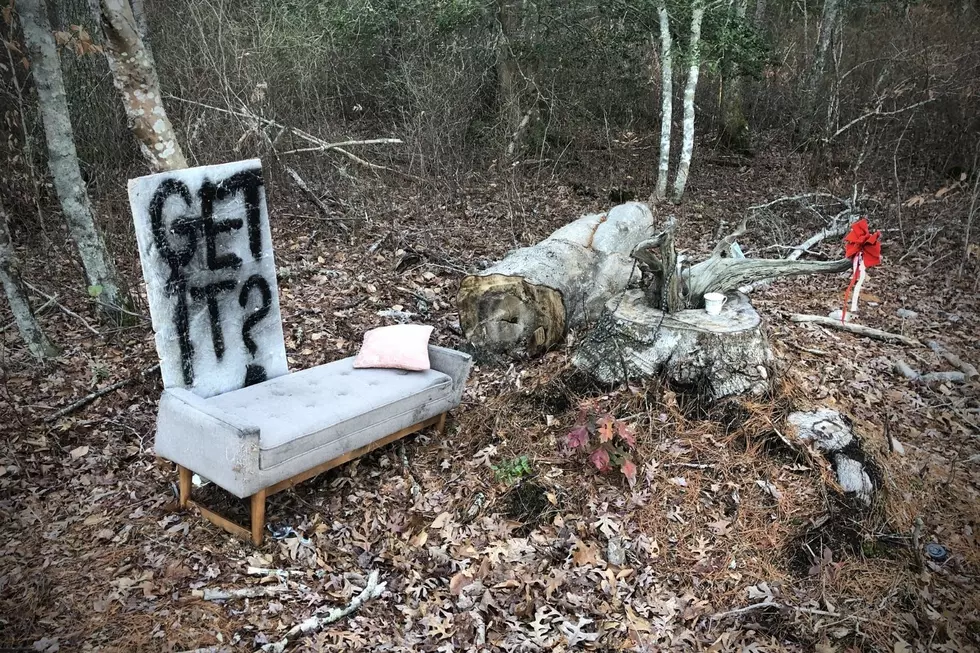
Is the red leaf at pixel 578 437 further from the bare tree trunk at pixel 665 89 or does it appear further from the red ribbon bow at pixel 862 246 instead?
the bare tree trunk at pixel 665 89

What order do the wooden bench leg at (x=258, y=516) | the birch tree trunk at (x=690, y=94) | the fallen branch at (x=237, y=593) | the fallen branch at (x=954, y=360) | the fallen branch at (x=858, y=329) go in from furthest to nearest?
the birch tree trunk at (x=690, y=94) → the fallen branch at (x=858, y=329) → the fallen branch at (x=954, y=360) → the wooden bench leg at (x=258, y=516) → the fallen branch at (x=237, y=593)

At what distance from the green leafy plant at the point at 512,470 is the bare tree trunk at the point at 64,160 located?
359 cm

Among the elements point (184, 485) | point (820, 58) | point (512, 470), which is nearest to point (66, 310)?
point (184, 485)

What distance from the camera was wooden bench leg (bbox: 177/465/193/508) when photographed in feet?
13.6

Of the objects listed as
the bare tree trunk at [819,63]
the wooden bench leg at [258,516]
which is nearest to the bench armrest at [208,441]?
the wooden bench leg at [258,516]

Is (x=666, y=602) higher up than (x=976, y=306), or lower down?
lower down

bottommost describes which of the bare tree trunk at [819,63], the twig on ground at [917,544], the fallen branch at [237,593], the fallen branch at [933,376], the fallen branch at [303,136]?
the fallen branch at [237,593]

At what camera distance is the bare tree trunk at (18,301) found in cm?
511

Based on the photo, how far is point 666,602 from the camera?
3.48 meters

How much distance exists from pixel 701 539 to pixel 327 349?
3496 millimetres

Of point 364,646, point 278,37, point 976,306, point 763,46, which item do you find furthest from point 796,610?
point 278,37

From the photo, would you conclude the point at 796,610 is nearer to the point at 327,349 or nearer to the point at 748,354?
the point at 748,354

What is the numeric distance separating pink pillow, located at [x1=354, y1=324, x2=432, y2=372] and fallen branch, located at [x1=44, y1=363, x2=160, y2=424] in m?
1.86

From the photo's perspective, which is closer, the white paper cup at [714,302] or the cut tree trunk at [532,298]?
the white paper cup at [714,302]
